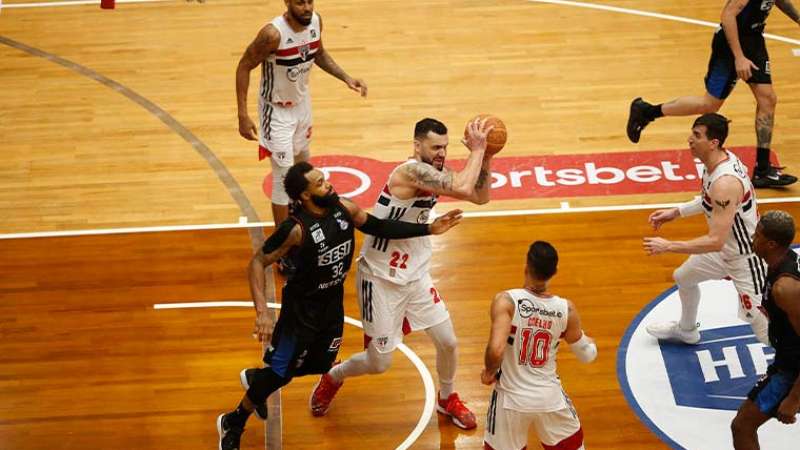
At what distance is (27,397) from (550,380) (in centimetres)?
391

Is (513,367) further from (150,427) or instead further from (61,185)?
(61,185)

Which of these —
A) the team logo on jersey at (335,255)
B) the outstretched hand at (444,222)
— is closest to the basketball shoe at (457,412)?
the outstretched hand at (444,222)

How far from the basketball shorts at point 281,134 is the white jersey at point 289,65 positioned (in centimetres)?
6

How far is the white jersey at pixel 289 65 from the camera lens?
9422mm

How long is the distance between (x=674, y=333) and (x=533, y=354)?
2496 millimetres

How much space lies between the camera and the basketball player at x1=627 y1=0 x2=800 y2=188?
10.4 meters

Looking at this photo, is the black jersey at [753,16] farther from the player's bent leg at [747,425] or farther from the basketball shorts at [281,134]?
the player's bent leg at [747,425]

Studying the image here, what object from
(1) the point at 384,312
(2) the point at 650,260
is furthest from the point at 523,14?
(1) the point at 384,312

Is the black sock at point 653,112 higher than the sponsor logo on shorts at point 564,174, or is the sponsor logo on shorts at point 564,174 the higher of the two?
the black sock at point 653,112

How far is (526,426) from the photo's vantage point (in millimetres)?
6922

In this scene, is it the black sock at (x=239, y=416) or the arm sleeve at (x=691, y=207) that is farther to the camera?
the arm sleeve at (x=691, y=207)

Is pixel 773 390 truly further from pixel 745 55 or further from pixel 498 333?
pixel 745 55

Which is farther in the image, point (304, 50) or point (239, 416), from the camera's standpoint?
point (304, 50)

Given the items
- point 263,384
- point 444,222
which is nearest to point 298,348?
point 263,384
